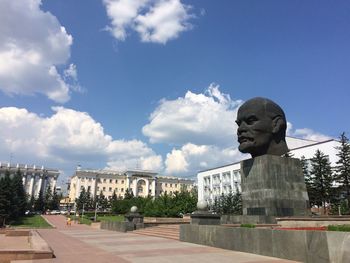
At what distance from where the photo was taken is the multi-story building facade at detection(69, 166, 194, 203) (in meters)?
106

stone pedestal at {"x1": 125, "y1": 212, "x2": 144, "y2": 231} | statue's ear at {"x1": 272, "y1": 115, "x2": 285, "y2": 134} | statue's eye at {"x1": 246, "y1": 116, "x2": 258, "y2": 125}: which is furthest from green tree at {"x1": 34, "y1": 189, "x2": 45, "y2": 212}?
statue's ear at {"x1": 272, "y1": 115, "x2": 285, "y2": 134}

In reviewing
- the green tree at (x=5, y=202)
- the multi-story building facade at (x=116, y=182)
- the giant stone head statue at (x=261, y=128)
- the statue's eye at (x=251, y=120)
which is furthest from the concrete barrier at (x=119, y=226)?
the multi-story building facade at (x=116, y=182)

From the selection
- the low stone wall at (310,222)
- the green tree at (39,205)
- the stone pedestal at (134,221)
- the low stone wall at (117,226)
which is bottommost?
the low stone wall at (117,226)

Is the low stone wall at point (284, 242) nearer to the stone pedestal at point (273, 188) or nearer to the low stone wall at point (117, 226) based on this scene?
the stone pedestal at point (273, 188)

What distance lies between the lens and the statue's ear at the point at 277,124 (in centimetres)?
1697

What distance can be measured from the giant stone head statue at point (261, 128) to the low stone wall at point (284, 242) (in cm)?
587

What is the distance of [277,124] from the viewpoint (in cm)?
1708

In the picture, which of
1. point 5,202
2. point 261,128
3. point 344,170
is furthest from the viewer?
point 5,202

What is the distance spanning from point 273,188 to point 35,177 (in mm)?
110804

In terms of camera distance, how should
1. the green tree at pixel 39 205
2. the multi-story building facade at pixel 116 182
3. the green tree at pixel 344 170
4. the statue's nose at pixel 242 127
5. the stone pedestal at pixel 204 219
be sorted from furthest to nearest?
1. the multi-story building facade at pixel 116 182
2. the green tree at pixel 39 205
3. the green tree at pixel 344 170
4. the statue's nose at pixel 242 127
5. the stone pedestal at pixel 204 219

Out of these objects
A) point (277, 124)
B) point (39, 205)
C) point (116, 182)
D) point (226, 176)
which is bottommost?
point (39, 205)

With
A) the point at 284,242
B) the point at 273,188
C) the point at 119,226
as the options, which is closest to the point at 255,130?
the point at 273,188

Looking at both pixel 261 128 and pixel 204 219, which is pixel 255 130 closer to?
A: pixel 261 128

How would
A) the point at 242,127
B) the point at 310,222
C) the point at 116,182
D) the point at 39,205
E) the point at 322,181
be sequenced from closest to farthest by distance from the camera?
the point at 310,222
the point at 242,127
the point at 322,181
the point at 39,205
the point at 116,182
